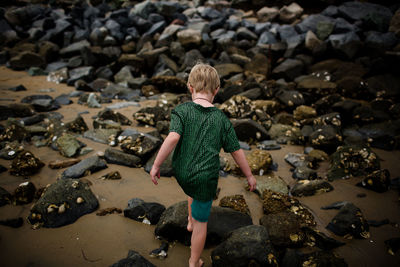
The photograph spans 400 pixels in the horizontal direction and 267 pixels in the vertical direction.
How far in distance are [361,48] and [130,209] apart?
31.0 feet

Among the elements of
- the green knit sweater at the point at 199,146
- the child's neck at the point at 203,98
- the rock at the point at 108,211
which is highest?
the child's neck at the point at 203,98

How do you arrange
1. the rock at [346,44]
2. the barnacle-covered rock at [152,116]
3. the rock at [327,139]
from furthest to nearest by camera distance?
the rock at [346,44] → the barnacle-covered rock at [152,116] → the rock at [327,139]

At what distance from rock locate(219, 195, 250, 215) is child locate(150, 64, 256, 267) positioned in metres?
0.87

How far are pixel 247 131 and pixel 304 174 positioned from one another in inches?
57.5

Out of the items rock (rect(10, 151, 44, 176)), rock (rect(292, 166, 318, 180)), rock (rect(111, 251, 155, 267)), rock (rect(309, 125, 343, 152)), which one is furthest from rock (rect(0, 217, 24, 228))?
rock (rect(309, 125, 343, 152))

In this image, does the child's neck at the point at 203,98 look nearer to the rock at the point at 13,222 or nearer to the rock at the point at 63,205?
the rock at the point at 63,205

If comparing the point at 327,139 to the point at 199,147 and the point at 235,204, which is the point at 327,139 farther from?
the point at 199,147

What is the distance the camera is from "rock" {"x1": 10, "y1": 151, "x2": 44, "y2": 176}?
316 cm

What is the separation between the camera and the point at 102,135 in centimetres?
436

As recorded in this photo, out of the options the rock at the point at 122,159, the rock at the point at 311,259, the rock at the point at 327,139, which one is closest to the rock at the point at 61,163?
the rock at the point at 122,159

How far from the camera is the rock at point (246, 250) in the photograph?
1.97m

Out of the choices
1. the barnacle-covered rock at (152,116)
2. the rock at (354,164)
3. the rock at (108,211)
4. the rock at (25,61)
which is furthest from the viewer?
the rock at (25,61)

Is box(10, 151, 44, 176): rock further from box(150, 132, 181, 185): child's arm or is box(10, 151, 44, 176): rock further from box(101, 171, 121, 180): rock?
box(150, 132, 181, 185): child's arm

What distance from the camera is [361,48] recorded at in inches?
330
